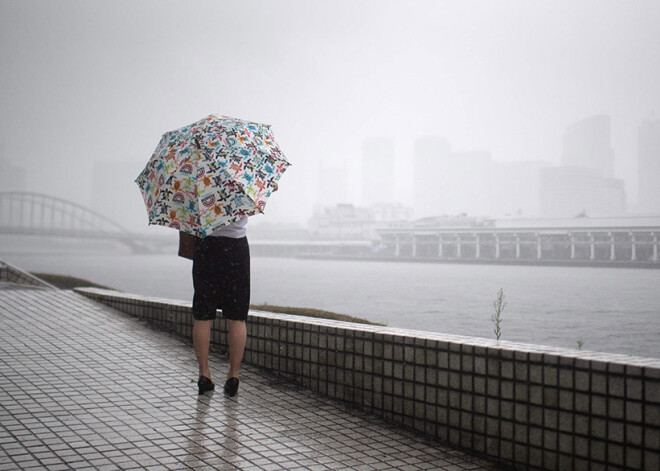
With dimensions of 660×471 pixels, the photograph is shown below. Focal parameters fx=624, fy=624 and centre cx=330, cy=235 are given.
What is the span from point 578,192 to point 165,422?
351ft

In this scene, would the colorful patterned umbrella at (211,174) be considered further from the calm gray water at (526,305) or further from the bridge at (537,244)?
the bridge at (537,244)

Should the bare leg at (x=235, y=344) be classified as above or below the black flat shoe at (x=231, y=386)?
above

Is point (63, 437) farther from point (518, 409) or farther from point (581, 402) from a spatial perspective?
point (581, 402)

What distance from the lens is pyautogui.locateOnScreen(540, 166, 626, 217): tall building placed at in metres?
96.8

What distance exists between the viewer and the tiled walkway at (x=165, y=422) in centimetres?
243

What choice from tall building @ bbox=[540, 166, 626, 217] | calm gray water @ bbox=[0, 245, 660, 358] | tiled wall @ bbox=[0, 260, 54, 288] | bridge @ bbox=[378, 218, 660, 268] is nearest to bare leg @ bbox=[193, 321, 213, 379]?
tiled wall @ bbox=[0, 260, 54, 288]

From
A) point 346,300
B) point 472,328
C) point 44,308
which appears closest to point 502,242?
point 346,300

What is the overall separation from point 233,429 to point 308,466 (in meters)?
0.54

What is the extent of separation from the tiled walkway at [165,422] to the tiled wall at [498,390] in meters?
0.11

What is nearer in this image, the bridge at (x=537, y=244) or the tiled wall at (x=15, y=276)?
the tiled wall at (x=15, y=276)

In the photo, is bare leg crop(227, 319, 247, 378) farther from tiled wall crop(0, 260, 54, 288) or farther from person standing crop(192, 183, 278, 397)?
tiled wall crop(0, 260, 54, 288)

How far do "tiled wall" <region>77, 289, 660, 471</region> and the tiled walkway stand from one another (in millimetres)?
107

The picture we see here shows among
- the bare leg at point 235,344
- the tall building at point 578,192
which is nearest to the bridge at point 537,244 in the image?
the tall building at point 578,192

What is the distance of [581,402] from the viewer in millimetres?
2219
